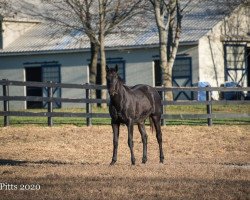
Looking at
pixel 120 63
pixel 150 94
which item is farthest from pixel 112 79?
pixel 120 63

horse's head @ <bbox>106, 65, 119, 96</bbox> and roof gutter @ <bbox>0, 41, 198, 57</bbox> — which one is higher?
roof gutter @ <bbox>0, 41, 198, 57</bbox>

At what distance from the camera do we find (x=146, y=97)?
1451 cm

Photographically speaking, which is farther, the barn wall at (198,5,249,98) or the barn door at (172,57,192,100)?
the barn wall at (198,5,249,98)

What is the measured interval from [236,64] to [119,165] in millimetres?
26035

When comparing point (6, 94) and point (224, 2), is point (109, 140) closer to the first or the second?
point (6, 94)

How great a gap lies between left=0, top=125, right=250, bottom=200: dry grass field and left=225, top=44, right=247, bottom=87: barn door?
1625cm

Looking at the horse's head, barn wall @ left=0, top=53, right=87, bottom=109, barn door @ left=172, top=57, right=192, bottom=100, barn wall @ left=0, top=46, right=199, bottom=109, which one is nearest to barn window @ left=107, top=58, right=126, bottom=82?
barn wall @ left=0, top=46, right=199, bottom=109

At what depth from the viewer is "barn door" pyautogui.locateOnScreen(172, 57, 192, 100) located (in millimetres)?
36312

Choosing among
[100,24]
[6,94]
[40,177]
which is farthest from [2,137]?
[100,24]

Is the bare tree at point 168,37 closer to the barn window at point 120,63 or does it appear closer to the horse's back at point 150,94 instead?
the barn window at point 120,63

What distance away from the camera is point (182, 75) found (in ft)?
120

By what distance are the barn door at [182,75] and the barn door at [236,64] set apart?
2.70 m

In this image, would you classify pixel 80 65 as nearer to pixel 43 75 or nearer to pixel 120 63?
pixel 120 63

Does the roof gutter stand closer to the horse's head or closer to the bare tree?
the bare tree
